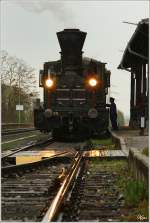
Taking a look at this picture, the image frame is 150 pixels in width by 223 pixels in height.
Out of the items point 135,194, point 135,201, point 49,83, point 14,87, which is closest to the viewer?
point 135,201

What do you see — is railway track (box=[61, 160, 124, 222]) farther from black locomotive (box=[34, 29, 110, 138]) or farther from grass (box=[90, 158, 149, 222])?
black locomotive (box=[34, 29, 110, 138])

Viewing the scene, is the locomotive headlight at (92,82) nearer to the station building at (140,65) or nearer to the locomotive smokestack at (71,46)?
the locomotive smokestack at (71,46)

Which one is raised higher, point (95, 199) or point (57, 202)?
point (57, 202)

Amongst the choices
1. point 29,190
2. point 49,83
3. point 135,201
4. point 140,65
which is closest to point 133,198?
point 135,201

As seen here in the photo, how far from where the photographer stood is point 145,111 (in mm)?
26938

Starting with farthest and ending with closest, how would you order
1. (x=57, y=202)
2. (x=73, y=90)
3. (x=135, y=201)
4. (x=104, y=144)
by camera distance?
(x=73, y=90), (x=104, y=144), (x=135, y=201), (x=57, y=202)

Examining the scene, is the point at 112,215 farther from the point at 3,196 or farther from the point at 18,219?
the point at 3,196

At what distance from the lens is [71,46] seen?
862 inches

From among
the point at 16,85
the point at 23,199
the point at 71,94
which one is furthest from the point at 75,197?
the point at 16,85

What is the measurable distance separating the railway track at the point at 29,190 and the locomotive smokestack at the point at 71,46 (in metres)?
9.08

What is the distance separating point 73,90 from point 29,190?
1350 centimetres

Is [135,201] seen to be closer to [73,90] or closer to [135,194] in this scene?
[135,194]

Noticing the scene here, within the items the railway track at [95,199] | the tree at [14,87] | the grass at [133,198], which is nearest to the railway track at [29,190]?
the railway track at [95,199]

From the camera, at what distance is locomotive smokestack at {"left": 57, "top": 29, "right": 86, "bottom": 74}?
71.7 feet
